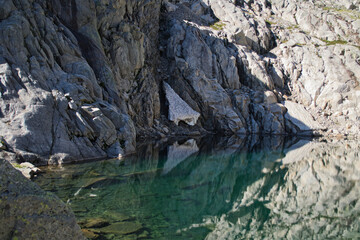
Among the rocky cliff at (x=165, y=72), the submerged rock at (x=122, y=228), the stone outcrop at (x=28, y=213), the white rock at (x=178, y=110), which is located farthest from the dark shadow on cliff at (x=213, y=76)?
the stone outcrop at (x=28, y=213)

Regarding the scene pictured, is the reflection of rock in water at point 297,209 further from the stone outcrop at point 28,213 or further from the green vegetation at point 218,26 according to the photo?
the green vegetation at point 218,26

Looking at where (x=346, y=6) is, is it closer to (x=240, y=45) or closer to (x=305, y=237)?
(x=240, y=45)

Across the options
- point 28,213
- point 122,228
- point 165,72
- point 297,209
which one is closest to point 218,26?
point 165,72

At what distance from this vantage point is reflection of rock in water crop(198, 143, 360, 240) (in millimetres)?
12852

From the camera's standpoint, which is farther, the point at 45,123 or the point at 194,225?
the point at 45,123

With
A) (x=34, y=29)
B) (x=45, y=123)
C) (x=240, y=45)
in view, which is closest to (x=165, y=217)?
(x=45, y=123)

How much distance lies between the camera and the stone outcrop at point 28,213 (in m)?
5.39

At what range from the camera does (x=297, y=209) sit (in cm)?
1631

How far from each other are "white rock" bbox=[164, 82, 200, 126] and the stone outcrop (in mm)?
49414

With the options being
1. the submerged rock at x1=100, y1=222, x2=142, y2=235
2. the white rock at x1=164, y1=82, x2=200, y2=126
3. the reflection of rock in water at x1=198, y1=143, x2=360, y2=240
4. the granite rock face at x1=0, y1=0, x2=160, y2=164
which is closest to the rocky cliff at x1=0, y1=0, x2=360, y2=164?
the granite rock face at x1=0, y1=0, x2=160, y2=164

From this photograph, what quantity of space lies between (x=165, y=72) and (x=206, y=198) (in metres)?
49.2

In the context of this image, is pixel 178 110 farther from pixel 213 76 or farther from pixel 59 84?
pixel 59 84

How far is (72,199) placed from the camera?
578 inches

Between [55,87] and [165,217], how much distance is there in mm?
18571
